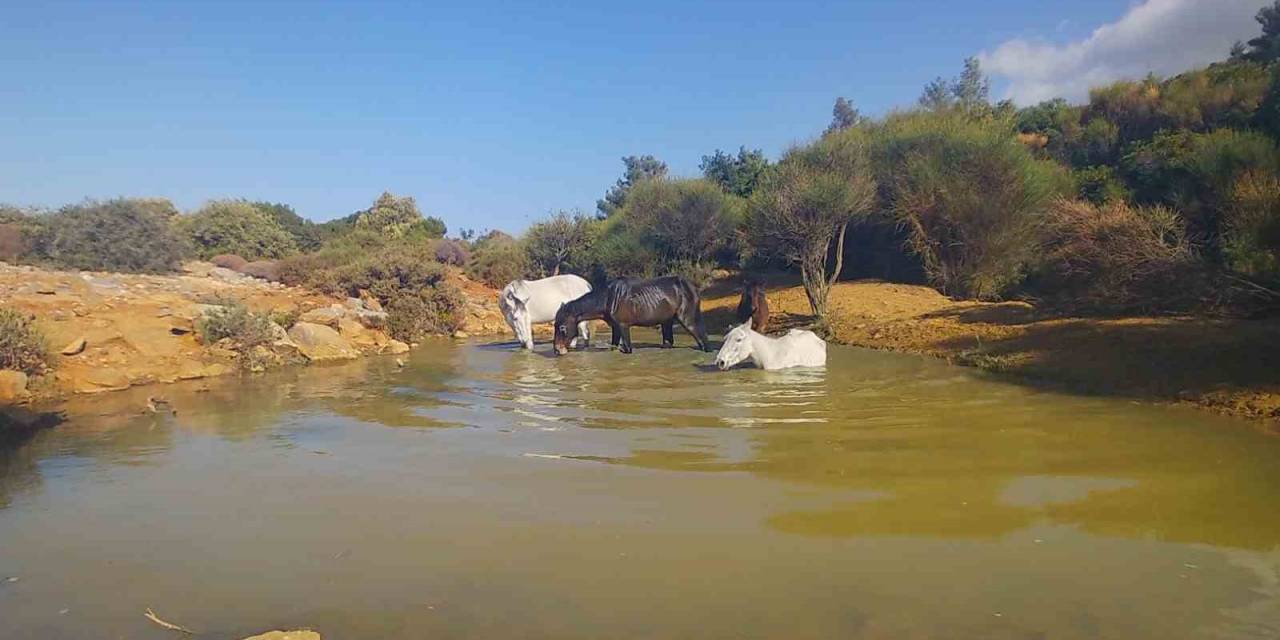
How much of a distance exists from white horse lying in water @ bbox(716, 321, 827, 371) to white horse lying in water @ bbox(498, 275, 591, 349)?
485 centimetres

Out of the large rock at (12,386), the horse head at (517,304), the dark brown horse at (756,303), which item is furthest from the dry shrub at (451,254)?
the large rock at (12,386)

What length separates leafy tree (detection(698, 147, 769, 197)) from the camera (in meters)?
34.8

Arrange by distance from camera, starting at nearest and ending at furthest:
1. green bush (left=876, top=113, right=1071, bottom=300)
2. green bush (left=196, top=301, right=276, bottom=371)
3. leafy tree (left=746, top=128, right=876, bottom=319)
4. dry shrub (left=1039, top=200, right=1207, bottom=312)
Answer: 1. dry shrub (left=1039, top=200, right=1207, bottom=312)
2. green bush (left=196, top=301, right=276, bottom=371)
3. leafy tree (left=746, top=128, right=876, bottom=319)
4. green bush (left=876, top=113, right=1071, bottom=300)

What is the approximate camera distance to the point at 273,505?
5352 mm

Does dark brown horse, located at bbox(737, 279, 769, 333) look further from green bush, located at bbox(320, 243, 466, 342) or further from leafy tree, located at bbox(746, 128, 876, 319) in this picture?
green bush, located at bbox(320, 243, 466, 342)

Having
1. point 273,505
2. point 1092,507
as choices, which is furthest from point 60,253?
point 1092,507

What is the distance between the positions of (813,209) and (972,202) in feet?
16.5

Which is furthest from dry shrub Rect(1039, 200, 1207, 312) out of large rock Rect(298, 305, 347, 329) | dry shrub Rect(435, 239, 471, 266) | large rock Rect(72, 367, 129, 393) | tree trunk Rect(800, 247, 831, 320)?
dry shrub Rect(435, 239, 471, 266)

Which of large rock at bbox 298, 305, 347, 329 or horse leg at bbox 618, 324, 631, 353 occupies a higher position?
large rock at bbox 298, 305, 347, 329

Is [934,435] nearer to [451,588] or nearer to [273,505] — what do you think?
[451,588]

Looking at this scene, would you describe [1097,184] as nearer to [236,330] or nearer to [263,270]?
[236,330]

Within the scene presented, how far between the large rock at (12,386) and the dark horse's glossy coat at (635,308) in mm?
7882

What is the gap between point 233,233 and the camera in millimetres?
33406

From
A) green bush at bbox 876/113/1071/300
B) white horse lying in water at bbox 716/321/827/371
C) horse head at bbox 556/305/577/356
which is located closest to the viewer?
white horse lying in water at bbox 716/321/827/371
